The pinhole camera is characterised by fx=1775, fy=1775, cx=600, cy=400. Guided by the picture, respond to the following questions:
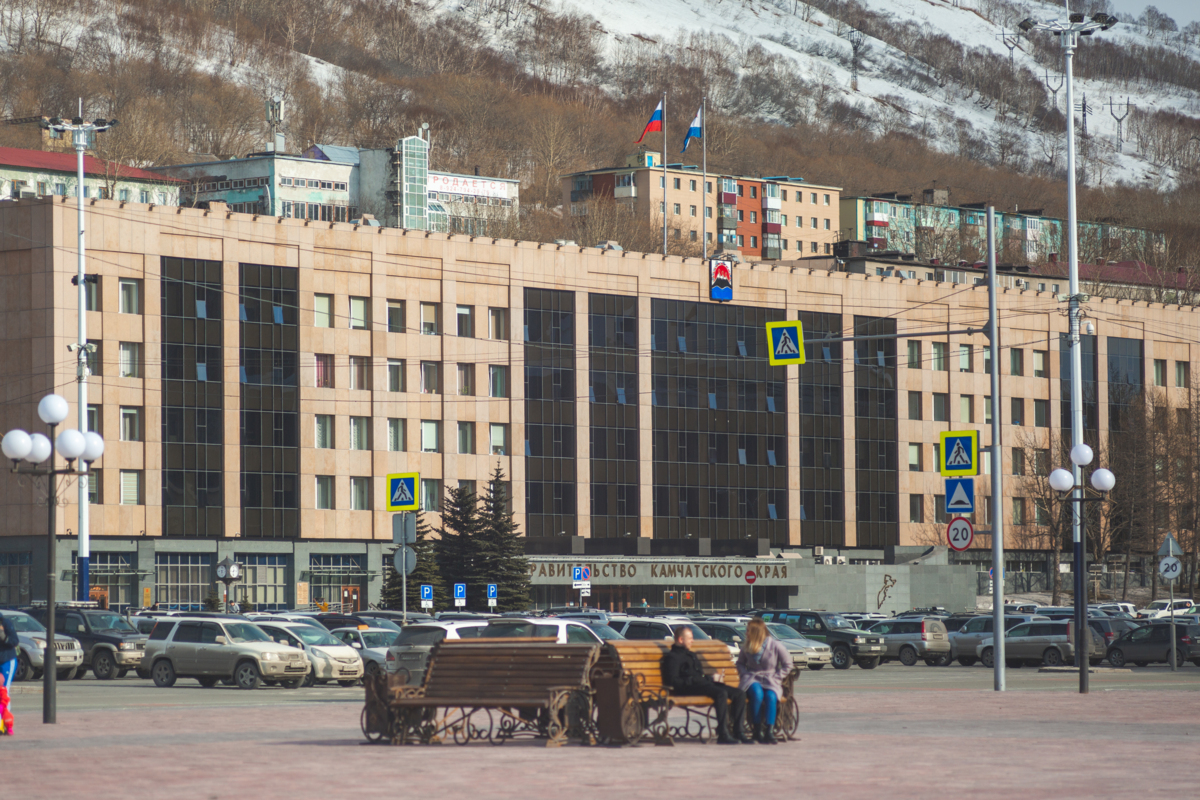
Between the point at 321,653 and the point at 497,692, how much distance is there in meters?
18.7

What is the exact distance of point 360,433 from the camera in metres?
83.7

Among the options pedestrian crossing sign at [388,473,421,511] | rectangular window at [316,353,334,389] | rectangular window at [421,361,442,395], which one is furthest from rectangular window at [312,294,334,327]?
pedestrian crossing sign at [388,473,421,511]

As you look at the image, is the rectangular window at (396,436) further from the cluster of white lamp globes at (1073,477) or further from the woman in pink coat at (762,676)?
the woman in pink coat at (762,676)

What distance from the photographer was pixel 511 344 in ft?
288

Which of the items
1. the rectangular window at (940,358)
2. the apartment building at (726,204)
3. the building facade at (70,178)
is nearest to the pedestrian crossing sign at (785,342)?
the rectangular window at (940,358)

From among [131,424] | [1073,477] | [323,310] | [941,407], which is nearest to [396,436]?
[323,310]

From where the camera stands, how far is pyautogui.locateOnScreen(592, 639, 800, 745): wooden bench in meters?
18.9

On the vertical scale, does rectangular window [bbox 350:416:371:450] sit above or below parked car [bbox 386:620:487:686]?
above

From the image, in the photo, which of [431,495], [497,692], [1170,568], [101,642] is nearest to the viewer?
[497,692]

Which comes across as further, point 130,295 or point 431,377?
point 431,377

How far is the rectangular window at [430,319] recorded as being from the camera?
3366 inches

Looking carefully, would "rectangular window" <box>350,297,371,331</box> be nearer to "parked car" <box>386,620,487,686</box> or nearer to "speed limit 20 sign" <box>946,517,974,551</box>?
"parked car" <box>386,620,487,686</box>

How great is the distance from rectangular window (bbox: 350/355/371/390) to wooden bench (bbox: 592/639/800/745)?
6387 cm

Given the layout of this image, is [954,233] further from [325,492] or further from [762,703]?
[762,703]
